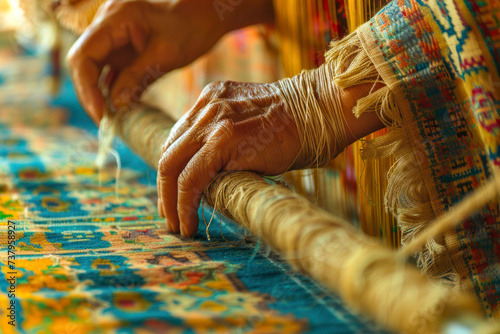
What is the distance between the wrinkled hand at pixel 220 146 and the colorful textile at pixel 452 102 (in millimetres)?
153

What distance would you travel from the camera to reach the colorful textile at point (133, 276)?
52 cm

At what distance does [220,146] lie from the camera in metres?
0.73

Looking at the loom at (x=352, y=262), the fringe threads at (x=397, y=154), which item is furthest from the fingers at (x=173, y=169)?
the fringe threads at (x=397, y=154)

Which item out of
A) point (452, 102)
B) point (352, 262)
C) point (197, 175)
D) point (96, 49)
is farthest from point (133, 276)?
point (96, 49)

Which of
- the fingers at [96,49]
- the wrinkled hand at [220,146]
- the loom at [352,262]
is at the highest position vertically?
the fingers at [96,49]

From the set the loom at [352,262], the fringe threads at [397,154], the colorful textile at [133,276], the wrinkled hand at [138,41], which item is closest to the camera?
the loom at [352,262]

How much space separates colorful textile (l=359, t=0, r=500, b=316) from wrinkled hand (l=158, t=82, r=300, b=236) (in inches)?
6.0

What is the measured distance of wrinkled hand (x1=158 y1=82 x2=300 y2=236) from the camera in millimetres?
736

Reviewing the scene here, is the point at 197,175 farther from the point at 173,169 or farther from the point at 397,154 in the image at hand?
the point at 397,154

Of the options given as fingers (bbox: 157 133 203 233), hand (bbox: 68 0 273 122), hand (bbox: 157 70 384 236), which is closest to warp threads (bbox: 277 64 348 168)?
hand (bbox: 157 70 384 236)

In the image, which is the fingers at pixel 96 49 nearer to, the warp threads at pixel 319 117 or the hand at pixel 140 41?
the hand at pixel 140 41

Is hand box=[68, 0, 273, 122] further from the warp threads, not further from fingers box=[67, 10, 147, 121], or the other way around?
the warp threads

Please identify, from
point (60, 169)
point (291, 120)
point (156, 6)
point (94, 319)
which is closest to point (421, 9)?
point (291, 120)

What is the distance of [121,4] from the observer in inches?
46.3
